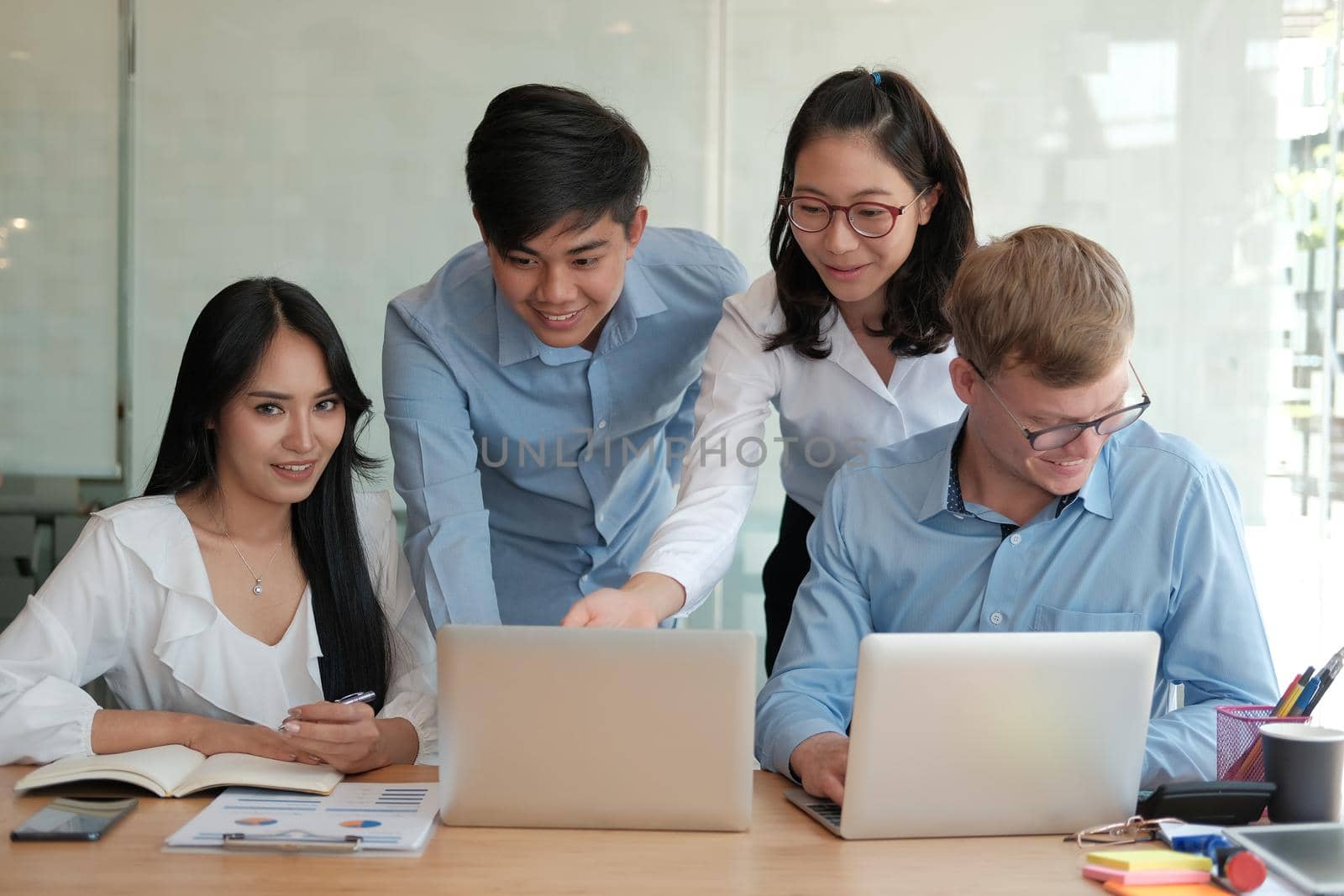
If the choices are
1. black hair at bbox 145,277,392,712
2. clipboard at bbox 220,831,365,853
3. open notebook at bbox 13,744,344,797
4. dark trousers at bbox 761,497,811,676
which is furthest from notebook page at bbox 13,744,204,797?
dark trousers at bbox 761,497,811,676

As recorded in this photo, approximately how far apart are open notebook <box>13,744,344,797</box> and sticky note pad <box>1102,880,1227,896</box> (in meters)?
0.88

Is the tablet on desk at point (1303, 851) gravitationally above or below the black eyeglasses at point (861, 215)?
below

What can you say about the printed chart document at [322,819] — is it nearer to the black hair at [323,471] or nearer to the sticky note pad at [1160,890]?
the black hair at [323,471]

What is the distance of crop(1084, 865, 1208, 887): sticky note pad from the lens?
1.25 m

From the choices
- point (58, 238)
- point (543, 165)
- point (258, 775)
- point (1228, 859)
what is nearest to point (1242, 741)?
point (1228, 859)

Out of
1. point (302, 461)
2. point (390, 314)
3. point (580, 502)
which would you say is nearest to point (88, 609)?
point (302, 461)

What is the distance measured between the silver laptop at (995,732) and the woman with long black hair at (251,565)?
78 centimetres

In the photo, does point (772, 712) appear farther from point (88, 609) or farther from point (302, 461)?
point (88, 609)

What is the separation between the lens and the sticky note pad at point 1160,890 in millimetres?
1236

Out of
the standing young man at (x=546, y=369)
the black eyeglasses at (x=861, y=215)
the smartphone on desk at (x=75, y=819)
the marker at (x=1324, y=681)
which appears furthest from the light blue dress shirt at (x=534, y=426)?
the marker at (x=1324, y=681)

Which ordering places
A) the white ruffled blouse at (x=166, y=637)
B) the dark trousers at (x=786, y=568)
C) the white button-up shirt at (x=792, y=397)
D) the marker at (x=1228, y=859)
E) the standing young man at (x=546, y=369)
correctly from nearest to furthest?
the marker at (x=1228, y=859) < the white ruffled blouse at (x=166, y=637) < the standing young man at (x=546, y=369) < the white button-up shirt at (x=792, y=397) < the dark trousers at (x=786, y=568)

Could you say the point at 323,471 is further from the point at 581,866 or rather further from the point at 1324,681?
the point at 1324,681

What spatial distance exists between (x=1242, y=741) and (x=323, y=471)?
4.70 ft

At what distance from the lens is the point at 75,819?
4.59ft
